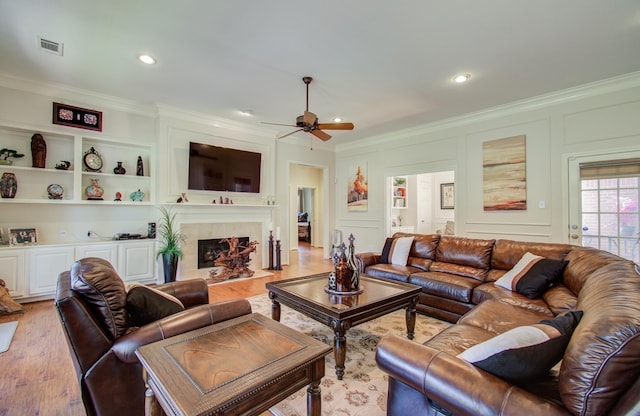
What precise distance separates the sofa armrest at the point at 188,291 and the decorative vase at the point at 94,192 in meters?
2.85

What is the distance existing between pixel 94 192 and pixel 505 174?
633cm

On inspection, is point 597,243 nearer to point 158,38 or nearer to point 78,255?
point 158,38

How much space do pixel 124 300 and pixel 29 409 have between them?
108 cm

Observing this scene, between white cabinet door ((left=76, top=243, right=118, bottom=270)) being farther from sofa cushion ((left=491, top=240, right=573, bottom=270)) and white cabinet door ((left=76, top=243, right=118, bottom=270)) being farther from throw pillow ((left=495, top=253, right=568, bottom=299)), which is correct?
sofa cushion ((left=491, top=240, right=573, bottom=270))

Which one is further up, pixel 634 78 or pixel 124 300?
pixel 634 78

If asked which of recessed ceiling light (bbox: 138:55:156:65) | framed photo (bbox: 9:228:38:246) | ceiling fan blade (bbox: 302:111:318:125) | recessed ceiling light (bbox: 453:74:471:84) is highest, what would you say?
recessed ceiling light (bbox: 138:55:156:65)

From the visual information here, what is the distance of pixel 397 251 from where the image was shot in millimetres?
4086

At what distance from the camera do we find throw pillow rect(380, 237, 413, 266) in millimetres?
4004

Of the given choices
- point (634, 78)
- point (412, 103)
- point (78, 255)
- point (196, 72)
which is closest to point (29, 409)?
point (78, 255)

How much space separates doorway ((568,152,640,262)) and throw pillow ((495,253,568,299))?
63.4 inches

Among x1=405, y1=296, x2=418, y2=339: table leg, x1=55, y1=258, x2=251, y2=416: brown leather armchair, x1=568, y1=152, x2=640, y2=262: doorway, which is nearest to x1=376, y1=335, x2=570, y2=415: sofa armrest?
x1=55, y1=258, x2=251, y2=416: brown leather armchair

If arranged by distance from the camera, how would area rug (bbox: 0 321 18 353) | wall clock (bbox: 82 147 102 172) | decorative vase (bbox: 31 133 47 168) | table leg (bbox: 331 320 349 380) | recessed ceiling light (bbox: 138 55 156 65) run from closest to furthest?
table leg (bbox: 331 320 349 380)
area rug (bbox: 0 321 18 353)
recessed ceiling light (bbox: 138 55 156 65)
decorative vase (bbox: 31 133 47 168)
wall clock (bbox: 82 147 102 172)

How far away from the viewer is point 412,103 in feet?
14.4

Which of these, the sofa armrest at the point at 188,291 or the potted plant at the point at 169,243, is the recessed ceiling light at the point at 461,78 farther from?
the potted plant at the point at 169,243
